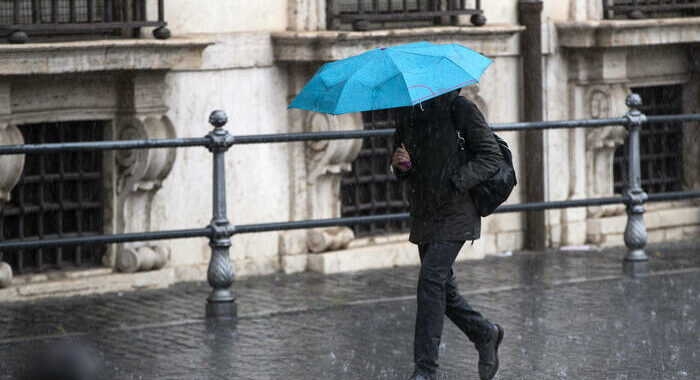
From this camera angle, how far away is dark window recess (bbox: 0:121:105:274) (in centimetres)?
937

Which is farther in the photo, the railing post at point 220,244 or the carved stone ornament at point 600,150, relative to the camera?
the carved stone ornament at point 600,150

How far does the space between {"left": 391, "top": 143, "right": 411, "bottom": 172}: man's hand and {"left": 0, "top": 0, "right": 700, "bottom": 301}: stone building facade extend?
3.80 meters

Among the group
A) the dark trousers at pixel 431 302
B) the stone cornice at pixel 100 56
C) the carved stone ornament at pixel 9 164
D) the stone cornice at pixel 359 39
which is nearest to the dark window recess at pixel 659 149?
the stone cornice at pixel 359 39

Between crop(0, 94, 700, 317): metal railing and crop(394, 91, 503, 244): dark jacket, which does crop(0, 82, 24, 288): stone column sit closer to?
crop(0, 94, 700, 317): metal railing

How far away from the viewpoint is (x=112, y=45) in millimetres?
8930

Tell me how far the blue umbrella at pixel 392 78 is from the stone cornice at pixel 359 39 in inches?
172

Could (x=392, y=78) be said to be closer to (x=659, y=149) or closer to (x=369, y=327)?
(x=369, y=327)

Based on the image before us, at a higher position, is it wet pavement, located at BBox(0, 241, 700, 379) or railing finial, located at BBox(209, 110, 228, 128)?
railing finial, located at BBox(209, 110, 228, 128)

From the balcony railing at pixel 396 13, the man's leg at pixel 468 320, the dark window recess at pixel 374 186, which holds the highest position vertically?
the balcony railing at pixel 396 13

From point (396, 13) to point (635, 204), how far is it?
103 inches

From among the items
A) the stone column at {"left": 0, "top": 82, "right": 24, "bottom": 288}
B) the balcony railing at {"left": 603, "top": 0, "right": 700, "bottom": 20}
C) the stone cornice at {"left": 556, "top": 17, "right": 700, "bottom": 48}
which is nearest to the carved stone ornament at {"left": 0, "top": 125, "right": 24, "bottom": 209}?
the stone column at {"left": 0, "top": 82, "right": 24, "bottom": 288}

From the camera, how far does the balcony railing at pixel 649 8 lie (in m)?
11.9

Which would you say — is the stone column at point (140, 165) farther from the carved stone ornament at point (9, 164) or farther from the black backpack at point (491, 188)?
the black backpack at point (491, 188)

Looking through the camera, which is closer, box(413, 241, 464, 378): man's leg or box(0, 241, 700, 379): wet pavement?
box(413, 241, 464, 378): man's leg
